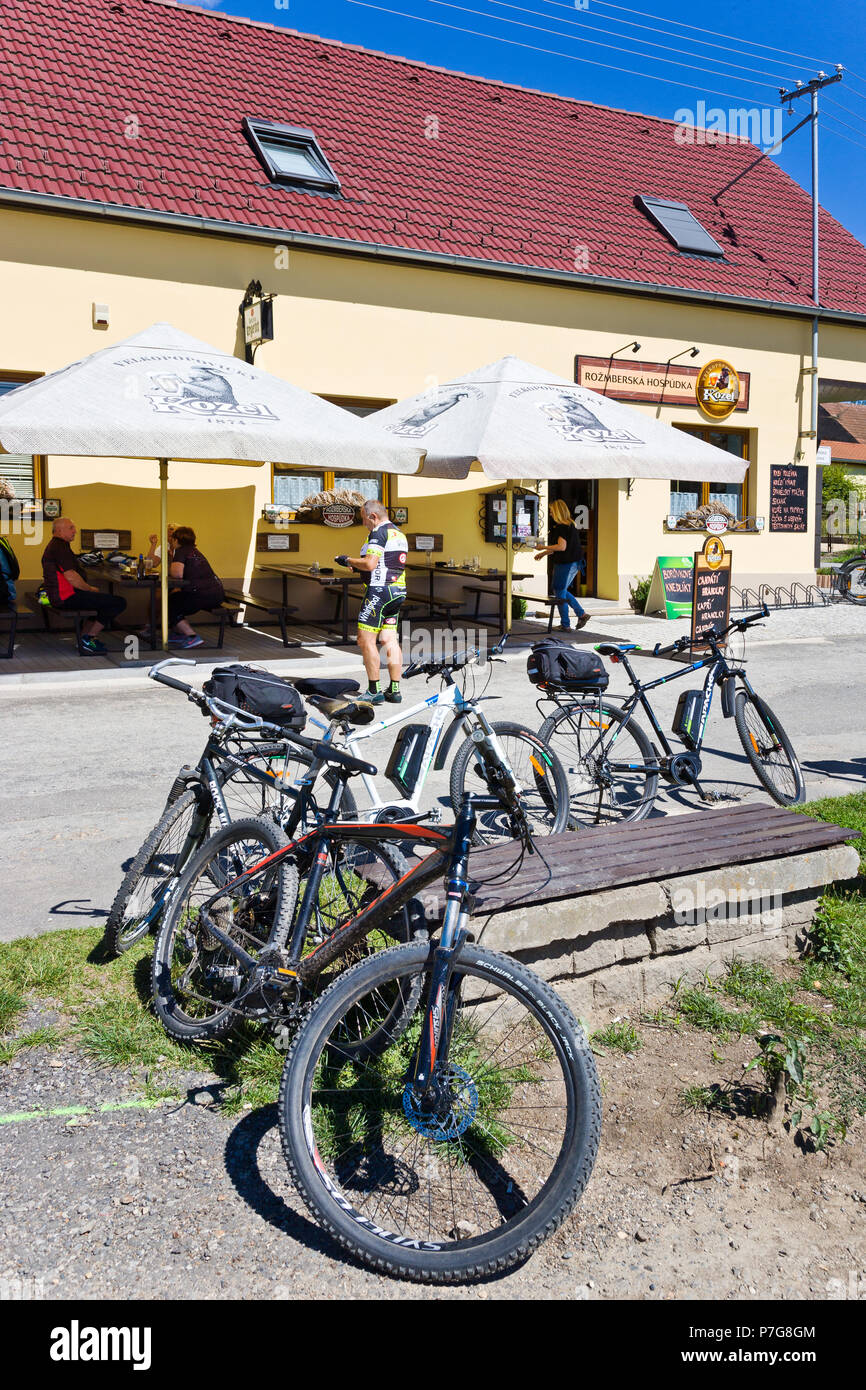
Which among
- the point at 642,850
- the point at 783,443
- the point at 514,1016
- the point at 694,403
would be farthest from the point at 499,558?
the point at 514,1016

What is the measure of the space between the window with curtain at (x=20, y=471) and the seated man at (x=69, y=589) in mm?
1728

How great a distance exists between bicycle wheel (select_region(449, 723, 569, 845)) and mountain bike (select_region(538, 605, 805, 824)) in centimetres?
38

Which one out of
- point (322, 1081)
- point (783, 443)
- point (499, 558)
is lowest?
point (322, 1081)

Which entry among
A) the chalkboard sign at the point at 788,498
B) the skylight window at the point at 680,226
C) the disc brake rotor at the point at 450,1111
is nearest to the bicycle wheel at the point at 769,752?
the disc brake rotor at the point at 450,1111

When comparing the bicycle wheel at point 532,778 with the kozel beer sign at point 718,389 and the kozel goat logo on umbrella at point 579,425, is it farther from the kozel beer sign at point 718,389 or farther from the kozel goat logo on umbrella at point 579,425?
the kozel beer sign at point 718,389

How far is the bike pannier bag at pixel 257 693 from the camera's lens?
434cm

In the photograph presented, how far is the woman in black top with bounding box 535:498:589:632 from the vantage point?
14.5 meters

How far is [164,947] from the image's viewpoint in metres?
3.73

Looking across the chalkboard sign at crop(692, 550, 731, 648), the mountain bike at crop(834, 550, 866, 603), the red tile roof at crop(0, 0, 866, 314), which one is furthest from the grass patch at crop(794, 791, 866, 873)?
the red tile roof at crop(0, 0, 866, 314)

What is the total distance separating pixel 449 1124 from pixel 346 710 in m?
1.51
